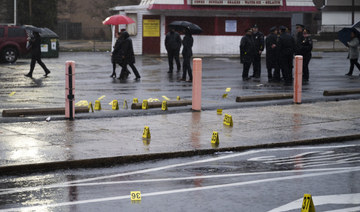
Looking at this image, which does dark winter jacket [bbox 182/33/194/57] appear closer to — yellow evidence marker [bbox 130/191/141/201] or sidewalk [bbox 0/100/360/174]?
sidewalk [bbox 0/100/360/174]

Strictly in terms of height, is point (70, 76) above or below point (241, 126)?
above

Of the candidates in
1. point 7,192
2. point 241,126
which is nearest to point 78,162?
Answer: point 7,192

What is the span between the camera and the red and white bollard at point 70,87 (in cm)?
1385

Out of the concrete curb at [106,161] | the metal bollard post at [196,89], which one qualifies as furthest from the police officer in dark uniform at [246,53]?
the concrete curb at [106,161]

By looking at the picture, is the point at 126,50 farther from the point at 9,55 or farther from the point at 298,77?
the point at 9,55

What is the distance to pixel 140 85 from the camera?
2277 cm

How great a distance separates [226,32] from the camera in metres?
43.7

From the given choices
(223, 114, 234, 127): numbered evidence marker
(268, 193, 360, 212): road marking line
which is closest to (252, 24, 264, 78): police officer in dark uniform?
(223, 114, 234, 127): numbered evidence marker

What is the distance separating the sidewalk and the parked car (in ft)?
68.3

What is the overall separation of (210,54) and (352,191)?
35.4 metres

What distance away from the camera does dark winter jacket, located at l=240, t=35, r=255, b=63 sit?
2514 cm

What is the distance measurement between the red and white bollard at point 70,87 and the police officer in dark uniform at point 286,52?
437 inches

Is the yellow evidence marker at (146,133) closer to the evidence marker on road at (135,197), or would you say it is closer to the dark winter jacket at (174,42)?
the evidence marker on road at (135,197)

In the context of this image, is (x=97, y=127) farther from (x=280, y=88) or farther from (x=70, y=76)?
(x=280, y=88)
